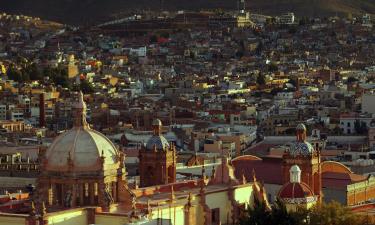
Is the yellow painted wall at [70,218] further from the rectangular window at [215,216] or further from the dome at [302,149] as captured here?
the dome at [302,149]

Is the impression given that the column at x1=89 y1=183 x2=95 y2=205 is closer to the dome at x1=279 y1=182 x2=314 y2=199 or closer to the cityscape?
the cityscape

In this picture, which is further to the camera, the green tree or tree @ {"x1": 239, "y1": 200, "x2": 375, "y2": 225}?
the green tree

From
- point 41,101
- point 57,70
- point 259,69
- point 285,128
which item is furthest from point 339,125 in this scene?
point 259,69

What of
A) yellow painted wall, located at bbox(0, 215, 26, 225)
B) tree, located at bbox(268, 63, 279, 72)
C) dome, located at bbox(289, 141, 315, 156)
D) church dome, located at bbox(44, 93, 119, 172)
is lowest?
tree, located at bbox(268, 63, 279, 72)

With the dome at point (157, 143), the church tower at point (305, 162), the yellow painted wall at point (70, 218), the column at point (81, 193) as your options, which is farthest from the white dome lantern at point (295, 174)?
the yellow painted wall at point (70, 218)

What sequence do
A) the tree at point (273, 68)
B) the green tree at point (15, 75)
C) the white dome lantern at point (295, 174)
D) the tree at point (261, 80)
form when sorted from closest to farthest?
1. the white dome lantern at point (295, 174)
2. the green tree at point (15, 75)
3. the tree at point (261, 80)
4. the tree at point (273, 68)

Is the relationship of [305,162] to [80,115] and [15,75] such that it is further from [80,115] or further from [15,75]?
[15,75]

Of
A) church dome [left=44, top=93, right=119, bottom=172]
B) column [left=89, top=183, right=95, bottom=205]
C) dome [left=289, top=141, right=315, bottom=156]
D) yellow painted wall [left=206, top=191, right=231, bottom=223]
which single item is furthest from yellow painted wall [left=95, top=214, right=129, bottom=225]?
dome [left=289, top=141, right=315, bottom=156]
